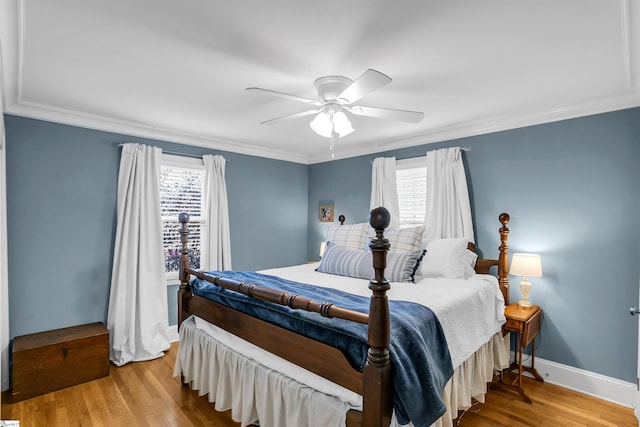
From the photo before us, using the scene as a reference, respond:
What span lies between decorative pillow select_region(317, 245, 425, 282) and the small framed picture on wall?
4.76 ft

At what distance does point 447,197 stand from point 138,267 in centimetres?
330

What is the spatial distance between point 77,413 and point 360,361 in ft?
7.49

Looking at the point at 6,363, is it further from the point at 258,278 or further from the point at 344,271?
the point at 344,271

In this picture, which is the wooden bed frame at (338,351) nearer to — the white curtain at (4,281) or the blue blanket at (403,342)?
the blue blanket at (403,342)

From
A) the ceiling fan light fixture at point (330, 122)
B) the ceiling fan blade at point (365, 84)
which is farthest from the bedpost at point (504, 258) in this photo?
the ceiling fan blade at point (365, 84)

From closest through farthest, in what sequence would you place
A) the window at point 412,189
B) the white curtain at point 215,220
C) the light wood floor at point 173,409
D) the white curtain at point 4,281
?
the light wood floor at point 173,409, the white curtain at point 4,281, the window at point 412,189, the white curtain at point 215,220

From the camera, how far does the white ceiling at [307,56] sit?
1.51 metres

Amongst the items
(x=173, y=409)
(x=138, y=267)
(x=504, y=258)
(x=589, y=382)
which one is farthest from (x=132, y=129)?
(x=589, y=382)

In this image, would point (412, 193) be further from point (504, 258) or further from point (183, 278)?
point (183, 278)

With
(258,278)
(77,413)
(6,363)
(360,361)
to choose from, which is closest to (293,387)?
(360,361)

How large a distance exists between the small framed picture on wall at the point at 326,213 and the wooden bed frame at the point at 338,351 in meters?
2.71

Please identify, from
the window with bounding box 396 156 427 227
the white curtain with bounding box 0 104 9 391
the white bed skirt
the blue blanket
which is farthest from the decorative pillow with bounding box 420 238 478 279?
the white curtain with bounding box 0 104 9 391

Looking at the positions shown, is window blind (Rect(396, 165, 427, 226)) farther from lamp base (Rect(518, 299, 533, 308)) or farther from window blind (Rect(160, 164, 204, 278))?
window blind (Rect(160, 164, 204, 278))

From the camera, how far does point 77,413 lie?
93.3 inches
